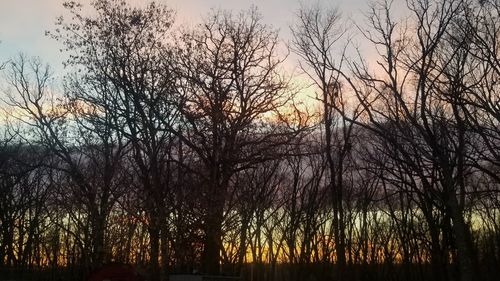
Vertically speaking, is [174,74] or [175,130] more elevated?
[174,74]

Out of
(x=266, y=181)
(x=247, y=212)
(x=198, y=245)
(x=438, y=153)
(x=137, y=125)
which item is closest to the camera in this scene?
(x=438, y=153)

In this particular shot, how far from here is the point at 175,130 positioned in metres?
28.8

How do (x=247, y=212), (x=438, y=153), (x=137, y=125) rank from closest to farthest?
(x=438, y=153), (x=137, y=125), (x=247, y=212)

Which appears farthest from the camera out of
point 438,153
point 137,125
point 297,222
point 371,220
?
point 371,220

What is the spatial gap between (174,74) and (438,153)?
13.3m

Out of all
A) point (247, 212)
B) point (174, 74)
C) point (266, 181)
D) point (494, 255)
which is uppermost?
point (174, 74)

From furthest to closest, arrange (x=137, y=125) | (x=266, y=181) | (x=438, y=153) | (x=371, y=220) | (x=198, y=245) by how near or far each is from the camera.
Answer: (x=371, y=220) → (x=266, y=181) → (x=137, y=125) → (x=198, y=245) → (x=438, y=153)

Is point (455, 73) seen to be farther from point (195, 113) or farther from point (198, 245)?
point (198, 245)

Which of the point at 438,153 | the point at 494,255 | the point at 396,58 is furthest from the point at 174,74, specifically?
the point at 494,255

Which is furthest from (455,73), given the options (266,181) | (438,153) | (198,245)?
(266,181)

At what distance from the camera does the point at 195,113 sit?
91.4 ft

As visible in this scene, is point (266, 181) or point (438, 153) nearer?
point (438, 153)

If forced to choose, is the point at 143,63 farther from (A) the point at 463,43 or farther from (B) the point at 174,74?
(A) the point at 463,43

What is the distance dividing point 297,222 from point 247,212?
60.8 feet
